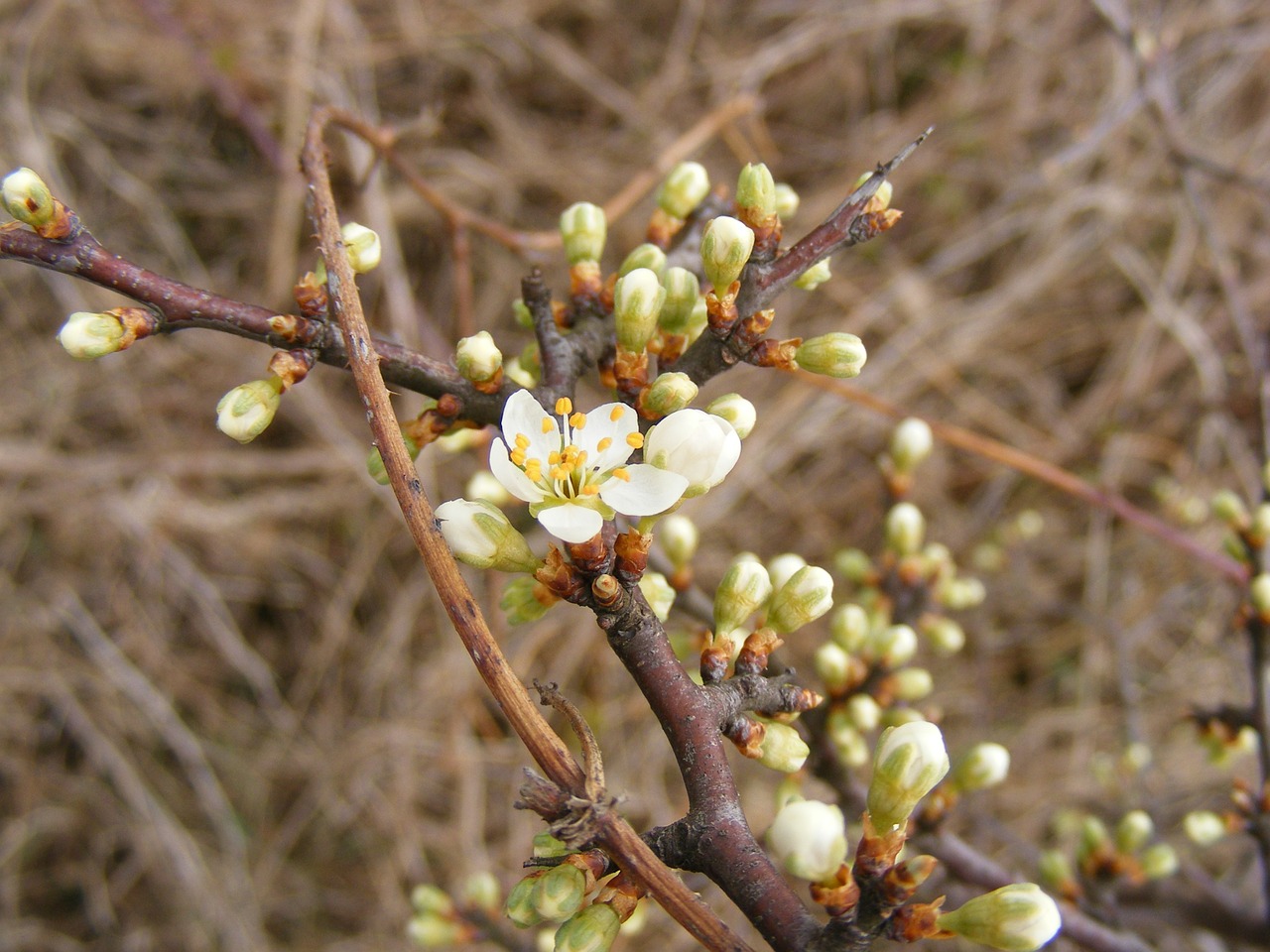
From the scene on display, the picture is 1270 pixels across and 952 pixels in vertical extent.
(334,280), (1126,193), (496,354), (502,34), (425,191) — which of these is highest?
(502,34)

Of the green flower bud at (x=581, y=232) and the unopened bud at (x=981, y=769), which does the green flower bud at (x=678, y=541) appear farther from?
the unopened bud at (x=981, y=769)

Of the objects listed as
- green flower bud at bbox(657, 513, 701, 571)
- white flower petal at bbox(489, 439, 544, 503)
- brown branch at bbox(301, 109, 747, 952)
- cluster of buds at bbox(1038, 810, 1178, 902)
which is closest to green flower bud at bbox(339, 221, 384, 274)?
brown branch at bbox(301, 109, 747, 952)

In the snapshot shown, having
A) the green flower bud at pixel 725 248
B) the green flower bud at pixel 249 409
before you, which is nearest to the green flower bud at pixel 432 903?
the green flower bud at pixel 249 409

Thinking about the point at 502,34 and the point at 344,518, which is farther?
the point at 502,34

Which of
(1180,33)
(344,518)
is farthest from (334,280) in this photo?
(1180,33)

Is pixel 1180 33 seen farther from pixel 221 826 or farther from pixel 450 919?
pixel 221 826

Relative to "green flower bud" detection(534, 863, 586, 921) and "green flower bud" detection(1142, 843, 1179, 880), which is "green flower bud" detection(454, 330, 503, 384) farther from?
"green flower bud" detection(1142, 843, 1179, 880)

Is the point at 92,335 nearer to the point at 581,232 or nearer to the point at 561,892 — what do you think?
the point at 581,232
